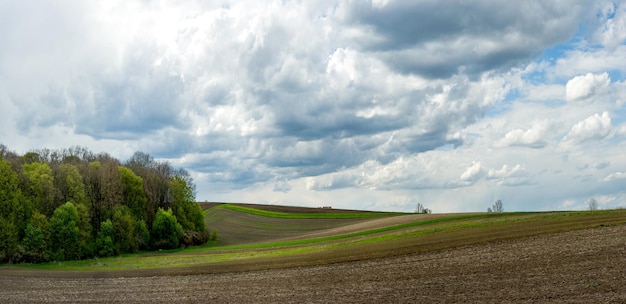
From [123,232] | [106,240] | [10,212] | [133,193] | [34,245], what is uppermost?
[133,193]

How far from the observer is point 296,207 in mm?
150125

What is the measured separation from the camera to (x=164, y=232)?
96.7 meters

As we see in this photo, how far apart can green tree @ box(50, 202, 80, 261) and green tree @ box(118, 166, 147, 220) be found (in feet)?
61.0

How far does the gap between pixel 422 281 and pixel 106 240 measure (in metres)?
60.7

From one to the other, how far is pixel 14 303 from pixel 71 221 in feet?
150

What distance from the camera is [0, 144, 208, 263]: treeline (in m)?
72.1

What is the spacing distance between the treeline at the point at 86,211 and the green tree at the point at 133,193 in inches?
5.1

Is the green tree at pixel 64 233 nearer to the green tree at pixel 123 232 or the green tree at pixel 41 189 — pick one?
the green tree at pixel 41 189

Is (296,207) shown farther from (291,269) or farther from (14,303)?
(14,303)

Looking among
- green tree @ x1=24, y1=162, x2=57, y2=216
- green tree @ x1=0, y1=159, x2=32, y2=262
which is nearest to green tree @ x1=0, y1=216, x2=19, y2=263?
green tree @ x1=0, y1=159, x2=32, y2=262

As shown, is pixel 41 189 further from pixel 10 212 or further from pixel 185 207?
pixel 185 207

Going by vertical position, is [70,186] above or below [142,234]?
above

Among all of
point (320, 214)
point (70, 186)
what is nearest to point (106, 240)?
point (70, 186)

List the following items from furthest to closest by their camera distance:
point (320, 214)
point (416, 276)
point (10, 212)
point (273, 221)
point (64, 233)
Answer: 1. point (320, 214)
2. point (273, 221)
3. point (64, 233)
4. point (10, 212)
5. point (416, 276)
